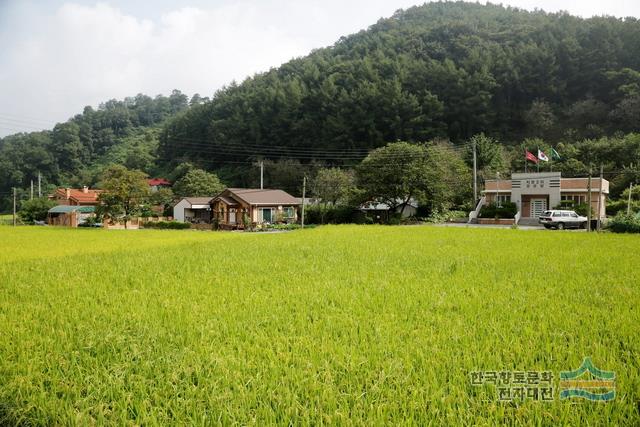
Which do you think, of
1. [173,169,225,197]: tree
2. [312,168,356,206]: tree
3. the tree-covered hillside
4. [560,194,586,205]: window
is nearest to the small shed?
[173,169,225,197]: tree

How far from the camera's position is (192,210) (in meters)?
40.7

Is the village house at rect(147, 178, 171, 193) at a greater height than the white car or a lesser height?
greater

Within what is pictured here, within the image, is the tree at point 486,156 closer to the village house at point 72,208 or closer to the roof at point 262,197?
the roof at point 262,197

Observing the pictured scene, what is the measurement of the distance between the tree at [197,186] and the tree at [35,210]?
14150 mm

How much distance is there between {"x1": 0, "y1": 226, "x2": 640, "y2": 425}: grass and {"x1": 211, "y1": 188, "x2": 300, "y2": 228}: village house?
2468 cm

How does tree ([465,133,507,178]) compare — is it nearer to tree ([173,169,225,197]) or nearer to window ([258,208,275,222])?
window ([258,208,275,222])

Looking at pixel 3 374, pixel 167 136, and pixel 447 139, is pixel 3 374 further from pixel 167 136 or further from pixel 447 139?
pixel 167 136

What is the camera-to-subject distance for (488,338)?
369cm

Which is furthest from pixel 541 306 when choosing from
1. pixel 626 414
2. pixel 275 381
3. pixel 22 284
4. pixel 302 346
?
pixel 22 284

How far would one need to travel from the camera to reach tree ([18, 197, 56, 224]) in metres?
42.9

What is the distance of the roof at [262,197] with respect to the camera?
3262 cm

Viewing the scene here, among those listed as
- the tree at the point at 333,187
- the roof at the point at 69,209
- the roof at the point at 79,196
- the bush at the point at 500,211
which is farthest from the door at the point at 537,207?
Result: the roof at the point at 79,196

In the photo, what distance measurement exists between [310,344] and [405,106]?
48454 mm

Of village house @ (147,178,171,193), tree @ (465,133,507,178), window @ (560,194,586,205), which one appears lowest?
window @ (560,194,586,205)
